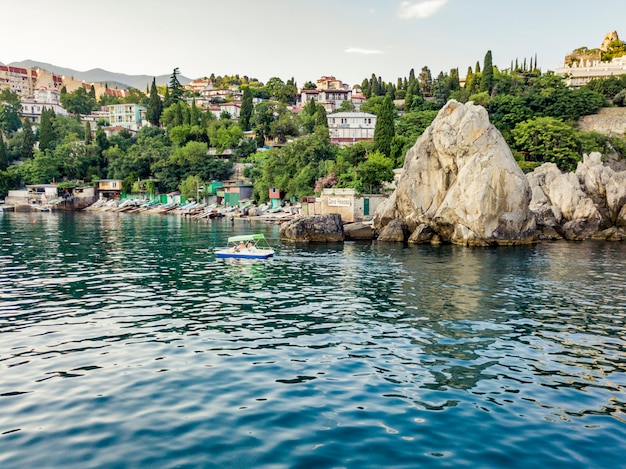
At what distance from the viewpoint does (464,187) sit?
1892 inches

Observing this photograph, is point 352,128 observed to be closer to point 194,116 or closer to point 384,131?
point 384,131

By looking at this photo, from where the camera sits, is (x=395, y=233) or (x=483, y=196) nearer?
(x=483, y=196)

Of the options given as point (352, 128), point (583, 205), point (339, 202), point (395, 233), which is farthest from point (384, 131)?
point (583, 205)

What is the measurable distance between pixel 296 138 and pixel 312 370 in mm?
103146

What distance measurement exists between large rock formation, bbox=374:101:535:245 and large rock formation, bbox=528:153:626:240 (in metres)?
6.44

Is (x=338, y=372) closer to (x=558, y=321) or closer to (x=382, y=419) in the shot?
(x=382, y=419)

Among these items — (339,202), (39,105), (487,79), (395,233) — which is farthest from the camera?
(39,105)

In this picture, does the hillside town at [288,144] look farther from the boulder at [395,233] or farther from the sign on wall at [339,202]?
the boulder at [395,233]

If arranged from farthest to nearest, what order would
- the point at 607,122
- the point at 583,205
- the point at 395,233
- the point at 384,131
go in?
the point at 607,122
the point at 384,131
the point at 583,205
the point at 395,233

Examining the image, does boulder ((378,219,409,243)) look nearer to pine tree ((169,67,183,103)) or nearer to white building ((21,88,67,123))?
pine tree ((169,67,183,103))

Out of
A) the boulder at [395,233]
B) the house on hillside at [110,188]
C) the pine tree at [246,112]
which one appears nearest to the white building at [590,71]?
the pine tree at [246,112]

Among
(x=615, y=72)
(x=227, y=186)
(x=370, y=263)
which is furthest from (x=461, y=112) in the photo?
(x=615, y=72)

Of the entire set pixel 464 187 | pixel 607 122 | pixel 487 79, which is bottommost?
pixel 464 187

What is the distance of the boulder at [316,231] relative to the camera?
2046 inches
